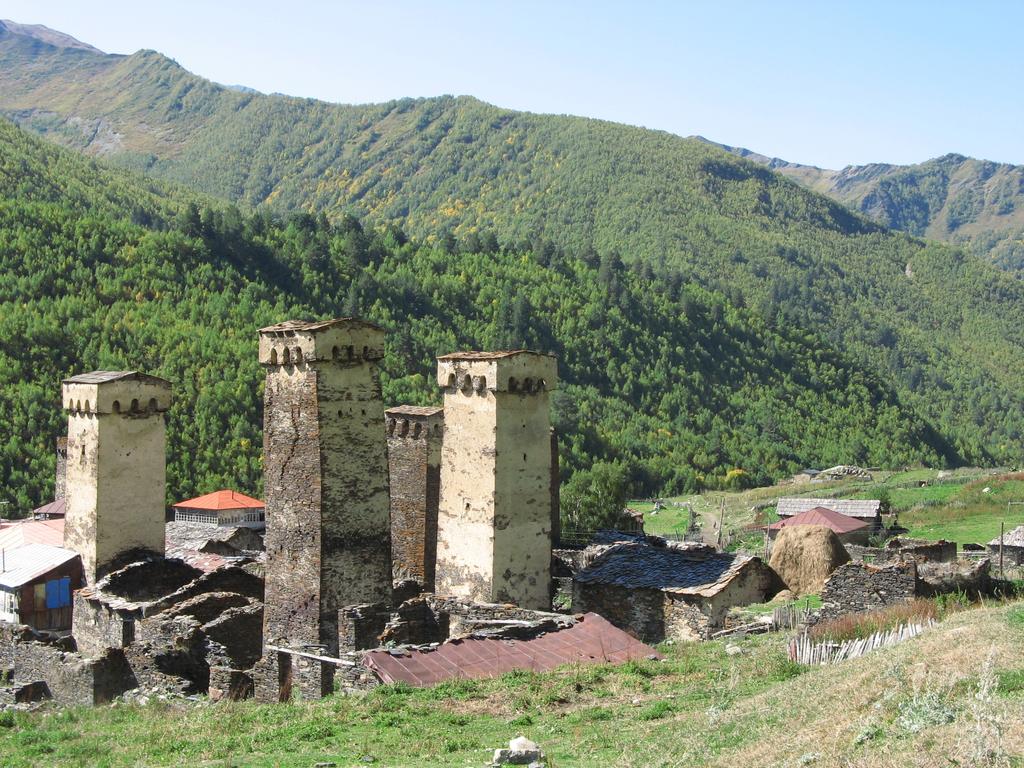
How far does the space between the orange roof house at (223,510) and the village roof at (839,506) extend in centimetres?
2141

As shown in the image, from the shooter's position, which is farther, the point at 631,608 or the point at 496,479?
the point at 631,608

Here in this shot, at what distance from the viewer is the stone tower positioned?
1096 inches

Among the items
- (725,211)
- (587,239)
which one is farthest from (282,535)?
(725,211)

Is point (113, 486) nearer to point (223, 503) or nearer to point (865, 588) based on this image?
point (223, 503)

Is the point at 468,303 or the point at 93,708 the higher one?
the point at 468,303

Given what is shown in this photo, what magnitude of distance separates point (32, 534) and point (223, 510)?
1229 cm

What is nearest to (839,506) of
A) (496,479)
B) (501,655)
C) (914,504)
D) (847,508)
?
(847,508)

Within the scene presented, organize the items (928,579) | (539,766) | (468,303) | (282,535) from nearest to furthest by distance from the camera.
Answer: (539,766) → (928,579) → (282,535) → (468,303)

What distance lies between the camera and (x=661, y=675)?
1723 centimetres

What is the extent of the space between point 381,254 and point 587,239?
80085 mm

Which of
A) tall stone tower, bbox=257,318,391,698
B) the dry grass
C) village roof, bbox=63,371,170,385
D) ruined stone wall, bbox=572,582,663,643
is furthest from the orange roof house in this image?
the dry grass

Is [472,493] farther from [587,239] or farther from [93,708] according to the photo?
[587,239]

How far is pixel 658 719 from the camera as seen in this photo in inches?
557

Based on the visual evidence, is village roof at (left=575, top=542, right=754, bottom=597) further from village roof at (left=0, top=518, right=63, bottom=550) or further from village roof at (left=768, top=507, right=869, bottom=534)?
village roof at (left=0, top=518, right=63, bottom=550)
